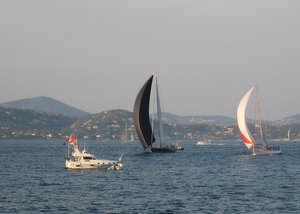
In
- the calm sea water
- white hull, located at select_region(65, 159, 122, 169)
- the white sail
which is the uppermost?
the white sail

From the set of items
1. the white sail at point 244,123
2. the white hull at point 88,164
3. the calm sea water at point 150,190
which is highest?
the white sail at point 244,123

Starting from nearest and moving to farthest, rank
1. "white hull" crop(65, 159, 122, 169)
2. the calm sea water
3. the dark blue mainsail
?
1. the calm sea water
2. "white hull" crop(65, 159, 122, 169)
3. the dark blue mainsail

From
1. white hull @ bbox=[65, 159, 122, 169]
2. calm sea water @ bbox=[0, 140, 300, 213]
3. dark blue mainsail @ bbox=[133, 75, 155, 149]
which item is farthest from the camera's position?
dark blue mainsail @ bbox=[133, 75, 155, 149]

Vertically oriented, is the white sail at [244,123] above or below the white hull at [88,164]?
above

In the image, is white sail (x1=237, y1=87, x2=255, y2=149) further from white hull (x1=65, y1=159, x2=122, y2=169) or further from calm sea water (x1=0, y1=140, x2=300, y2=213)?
white hull (x1=65, y1=159, x2=122, y2=169)

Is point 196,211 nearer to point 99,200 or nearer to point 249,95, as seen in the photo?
point 99,200

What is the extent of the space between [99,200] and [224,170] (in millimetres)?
41631

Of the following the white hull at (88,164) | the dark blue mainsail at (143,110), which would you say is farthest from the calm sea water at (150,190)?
the dark blue mainsail at (143,110)

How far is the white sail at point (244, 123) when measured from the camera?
472 feet

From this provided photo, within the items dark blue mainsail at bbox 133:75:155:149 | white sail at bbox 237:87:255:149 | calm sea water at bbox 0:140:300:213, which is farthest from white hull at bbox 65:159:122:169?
white sail at bbox 237:87:255:149

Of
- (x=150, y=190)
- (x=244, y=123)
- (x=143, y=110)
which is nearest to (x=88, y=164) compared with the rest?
(x=150, y=190)

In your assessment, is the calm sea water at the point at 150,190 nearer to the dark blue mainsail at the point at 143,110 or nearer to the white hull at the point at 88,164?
the white hull at the point at 88,164

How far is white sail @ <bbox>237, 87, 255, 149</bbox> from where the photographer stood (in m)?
144

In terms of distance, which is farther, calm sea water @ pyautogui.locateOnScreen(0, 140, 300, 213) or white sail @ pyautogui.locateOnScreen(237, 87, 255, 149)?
white sail @ pyautogui.locateOnScreen(237, 87, 255, 149)
